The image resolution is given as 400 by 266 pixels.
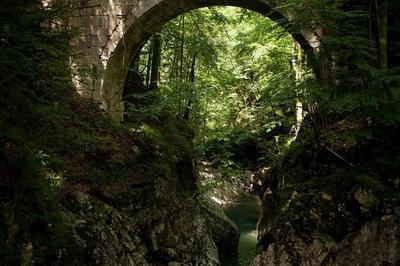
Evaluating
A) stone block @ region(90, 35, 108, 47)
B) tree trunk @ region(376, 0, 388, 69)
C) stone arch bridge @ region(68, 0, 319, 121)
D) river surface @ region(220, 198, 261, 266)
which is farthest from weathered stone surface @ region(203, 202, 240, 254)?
tree trunk @ region(376, 0, 388, 69)

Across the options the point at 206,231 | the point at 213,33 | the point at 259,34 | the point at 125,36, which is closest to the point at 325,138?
the point at 206,231

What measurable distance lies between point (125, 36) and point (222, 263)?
5.69 metres

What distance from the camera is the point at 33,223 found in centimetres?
354

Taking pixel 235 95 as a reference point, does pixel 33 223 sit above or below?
below

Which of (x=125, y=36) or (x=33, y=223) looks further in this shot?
(x=125, y=36)

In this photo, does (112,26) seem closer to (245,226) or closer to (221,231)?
(221,231)

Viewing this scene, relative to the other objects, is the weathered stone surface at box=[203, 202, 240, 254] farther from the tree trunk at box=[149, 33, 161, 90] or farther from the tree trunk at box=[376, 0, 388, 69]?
the tree trunk at box=[376, 0, 388, 69]

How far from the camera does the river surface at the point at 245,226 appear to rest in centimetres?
938

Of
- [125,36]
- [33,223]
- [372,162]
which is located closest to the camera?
[33,223]

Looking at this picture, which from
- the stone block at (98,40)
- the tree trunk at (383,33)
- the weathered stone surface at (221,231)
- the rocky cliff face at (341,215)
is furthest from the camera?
the weathered stone surface at (221,231)

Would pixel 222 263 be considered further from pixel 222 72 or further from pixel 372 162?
pixel 222 72

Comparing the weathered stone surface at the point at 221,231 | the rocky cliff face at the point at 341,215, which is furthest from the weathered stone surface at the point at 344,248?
the weathered stone surface at the point at 221,231

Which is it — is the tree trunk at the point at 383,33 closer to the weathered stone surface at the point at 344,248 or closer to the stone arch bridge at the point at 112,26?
the weathered stone surface at the point at 344,248

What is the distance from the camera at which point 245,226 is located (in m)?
12.7
